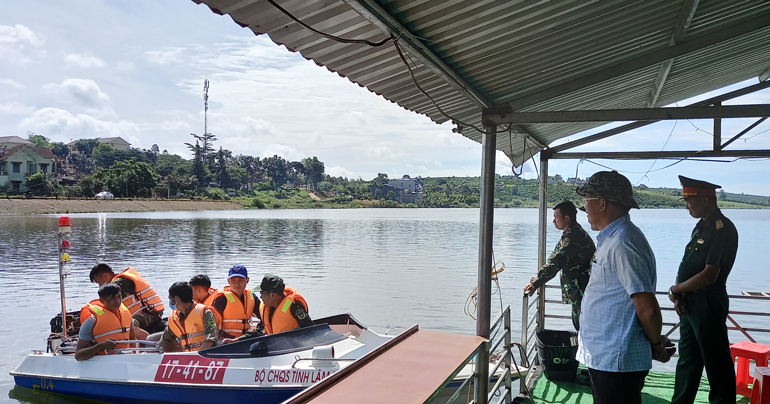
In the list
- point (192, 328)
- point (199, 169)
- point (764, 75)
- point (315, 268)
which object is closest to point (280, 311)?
point (192, 328)

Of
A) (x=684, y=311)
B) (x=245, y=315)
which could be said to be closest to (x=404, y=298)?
(x=245, y=315)

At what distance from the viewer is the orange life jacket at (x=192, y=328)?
6.02 m

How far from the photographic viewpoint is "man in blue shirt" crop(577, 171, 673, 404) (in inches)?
92.1

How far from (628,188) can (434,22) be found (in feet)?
3.93

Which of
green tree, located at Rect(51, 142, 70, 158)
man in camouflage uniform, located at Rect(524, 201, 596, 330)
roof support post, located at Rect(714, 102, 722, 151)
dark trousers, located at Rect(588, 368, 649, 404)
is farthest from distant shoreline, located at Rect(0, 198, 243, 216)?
dark trousers, located at Rect(588, 368, 649, 404)

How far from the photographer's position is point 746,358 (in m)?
4.69

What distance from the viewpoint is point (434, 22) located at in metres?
2.62

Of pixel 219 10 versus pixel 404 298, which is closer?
pixel 219 10

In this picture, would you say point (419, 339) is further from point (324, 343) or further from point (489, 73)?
point (324, 343)

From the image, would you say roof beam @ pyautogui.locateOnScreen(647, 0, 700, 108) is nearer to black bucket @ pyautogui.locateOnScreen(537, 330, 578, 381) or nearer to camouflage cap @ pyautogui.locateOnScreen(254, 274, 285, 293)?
black bucket @ pyautogui.locateOnScreen(537, 330, 578, 381)

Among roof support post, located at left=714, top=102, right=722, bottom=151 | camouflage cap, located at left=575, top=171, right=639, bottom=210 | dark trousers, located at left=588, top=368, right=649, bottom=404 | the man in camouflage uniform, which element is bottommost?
dark trousers, located at left=588, top=368, right=649, bottom=404

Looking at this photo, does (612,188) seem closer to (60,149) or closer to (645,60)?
(645,60)

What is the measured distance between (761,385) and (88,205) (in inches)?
2622

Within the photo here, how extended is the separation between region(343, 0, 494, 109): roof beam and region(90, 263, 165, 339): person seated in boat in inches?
212
